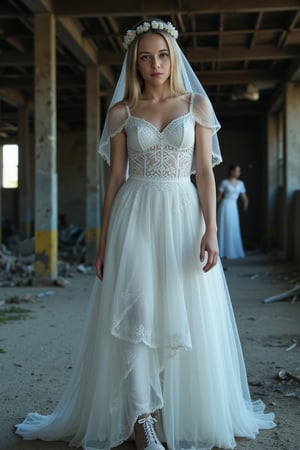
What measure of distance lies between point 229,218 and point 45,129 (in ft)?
18.1

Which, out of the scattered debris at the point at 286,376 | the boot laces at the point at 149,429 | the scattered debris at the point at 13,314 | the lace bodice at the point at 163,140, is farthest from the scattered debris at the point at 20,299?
the boot laces at the point at 149,429

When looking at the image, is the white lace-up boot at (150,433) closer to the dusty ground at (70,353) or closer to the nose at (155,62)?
the dusty ground at (70,353)

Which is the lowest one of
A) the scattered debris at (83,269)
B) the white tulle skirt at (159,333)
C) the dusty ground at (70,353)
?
the dusty ground at (70,353)

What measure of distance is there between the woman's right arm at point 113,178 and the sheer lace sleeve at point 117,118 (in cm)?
3

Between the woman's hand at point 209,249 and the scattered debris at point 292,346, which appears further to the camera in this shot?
the scattered debris at point 292,346

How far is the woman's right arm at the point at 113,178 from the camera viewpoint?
2896 mm

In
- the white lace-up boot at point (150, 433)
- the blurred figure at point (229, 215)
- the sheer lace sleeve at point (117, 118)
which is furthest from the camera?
the blurred figure at point (229, 215)

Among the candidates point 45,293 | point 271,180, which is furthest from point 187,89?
point 271,180

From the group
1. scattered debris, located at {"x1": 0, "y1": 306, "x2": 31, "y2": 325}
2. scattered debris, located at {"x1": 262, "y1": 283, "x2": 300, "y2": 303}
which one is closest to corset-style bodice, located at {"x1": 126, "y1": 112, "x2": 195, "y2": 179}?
scattered debris, located at {"x1": 0, "y1": 306, "x2": 31, "y2": 325}

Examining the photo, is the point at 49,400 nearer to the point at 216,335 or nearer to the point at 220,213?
the point at 216,335

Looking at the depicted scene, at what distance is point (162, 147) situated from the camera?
9.17ft

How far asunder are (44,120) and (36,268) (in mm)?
2200

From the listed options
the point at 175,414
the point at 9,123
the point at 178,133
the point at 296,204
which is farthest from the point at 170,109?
the point at 9,123

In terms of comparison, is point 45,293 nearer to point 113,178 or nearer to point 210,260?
point 113,178
